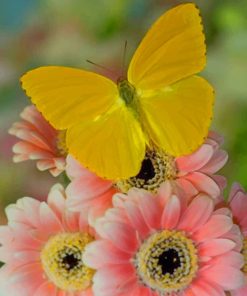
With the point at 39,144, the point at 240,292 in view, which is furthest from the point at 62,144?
the point at 240,292

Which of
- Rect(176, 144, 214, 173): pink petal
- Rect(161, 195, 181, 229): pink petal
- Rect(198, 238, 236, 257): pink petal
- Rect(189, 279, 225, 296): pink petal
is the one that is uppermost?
Rect(176, 144, 214, 173): pink petal

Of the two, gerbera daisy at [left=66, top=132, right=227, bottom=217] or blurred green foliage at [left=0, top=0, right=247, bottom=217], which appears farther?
blurred green foliage at [left=0, top=0, right=247, bottom=217]

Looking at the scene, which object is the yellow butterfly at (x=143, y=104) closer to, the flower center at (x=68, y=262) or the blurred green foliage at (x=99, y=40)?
the flower center at (x=68, y=262)

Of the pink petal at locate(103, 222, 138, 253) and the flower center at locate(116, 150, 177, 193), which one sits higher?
the flower center at locate(116, 150, 177, 193)

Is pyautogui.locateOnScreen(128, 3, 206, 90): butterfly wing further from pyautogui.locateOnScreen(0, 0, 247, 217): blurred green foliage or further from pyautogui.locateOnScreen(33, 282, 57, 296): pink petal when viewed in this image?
pyautogui.locateOnScreen(0, 0, 247, 217): blurred green foliage

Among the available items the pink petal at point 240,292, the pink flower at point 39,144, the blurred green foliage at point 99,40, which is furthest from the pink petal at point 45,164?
the blurred green foliage at point 99,40

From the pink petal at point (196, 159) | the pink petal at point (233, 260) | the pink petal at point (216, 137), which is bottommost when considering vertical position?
the pink petal at point (233, 260)

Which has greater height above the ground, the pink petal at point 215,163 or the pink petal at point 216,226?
the pink petal at point 215,163

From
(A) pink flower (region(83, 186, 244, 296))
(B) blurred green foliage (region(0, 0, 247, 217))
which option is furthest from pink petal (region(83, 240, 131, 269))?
(B) blurred green foliage (region(0, 0, 247, 217))
